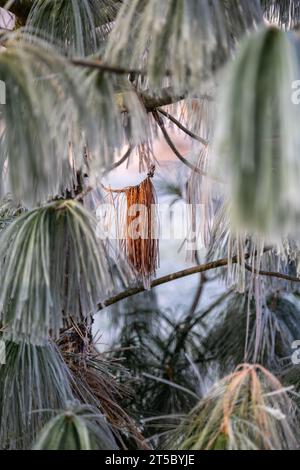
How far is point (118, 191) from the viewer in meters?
1.40

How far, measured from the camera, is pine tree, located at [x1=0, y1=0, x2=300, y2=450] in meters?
0.66

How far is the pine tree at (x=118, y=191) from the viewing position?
664 mm

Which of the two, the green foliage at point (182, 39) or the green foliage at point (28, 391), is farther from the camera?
the green foliage at point (28, 391)

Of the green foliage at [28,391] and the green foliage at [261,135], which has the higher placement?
the green foliage at [261,135]

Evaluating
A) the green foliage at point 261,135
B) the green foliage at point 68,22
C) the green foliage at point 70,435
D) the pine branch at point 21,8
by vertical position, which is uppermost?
the pine branch at point 21,8

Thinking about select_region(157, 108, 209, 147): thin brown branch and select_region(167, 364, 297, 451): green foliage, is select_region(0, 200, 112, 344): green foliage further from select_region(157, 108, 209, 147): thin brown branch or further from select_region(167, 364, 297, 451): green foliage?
select_region(157, 108, 209, 147): thin brown branch

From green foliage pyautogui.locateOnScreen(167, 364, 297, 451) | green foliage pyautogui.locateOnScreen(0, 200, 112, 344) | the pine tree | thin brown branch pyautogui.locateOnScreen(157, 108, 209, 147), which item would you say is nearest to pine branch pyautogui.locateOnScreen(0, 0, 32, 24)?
the pine tree

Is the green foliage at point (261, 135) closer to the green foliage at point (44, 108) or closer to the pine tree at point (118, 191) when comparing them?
the pine tree at point (118, 191)

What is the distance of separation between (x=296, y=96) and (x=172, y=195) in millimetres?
1360

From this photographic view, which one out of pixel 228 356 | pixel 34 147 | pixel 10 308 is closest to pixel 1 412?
pixel 10 308

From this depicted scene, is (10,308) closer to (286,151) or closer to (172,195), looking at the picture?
(286,151)

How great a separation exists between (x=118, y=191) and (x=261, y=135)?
762 mm

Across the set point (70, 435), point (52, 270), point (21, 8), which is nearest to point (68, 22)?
point (21, 8)

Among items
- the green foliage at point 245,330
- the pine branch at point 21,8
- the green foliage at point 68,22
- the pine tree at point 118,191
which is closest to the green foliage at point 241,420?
the pine tree at point 118,191
